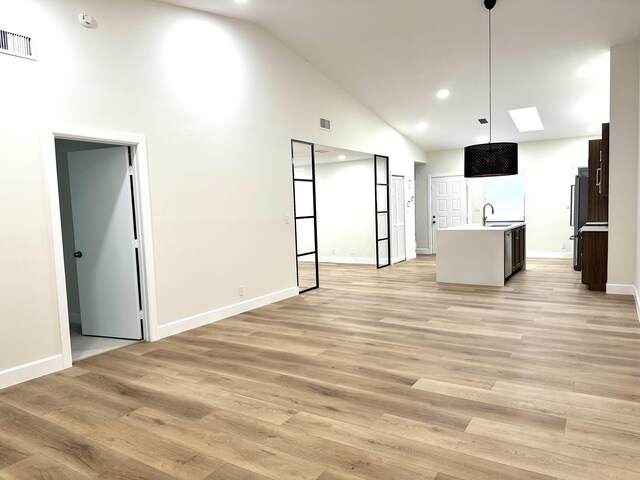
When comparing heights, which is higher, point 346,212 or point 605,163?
point 605,163

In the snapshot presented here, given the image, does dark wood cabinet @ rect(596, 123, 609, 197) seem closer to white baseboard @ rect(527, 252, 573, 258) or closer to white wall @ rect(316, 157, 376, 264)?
white baseboard @ rect(527, 252, 573, 258)

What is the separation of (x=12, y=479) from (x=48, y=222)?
2.09m

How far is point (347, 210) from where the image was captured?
10.4 meters

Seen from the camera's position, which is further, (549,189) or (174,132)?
(549,189)

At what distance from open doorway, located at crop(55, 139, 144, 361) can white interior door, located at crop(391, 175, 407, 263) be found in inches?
245

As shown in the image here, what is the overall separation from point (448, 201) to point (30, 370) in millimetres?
9628

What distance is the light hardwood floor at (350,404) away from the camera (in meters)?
2.23

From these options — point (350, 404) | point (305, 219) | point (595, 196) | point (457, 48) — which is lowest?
point (350, 404)

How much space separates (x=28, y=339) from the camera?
11.7ft

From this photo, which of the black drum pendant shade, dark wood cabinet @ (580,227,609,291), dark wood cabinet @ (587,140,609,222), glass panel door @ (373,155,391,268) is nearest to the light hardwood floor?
dark wood cabinet @ (580,227,609,291)

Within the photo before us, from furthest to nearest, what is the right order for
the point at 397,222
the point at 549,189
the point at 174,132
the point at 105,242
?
the point at 549,189
the point at 397,222
the point at 174,132
the point at 105,242

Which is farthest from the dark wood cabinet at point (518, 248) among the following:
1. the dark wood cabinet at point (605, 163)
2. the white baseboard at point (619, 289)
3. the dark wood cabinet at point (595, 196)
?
the white baseboard at point (619, 289)

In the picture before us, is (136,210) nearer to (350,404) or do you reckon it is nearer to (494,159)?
(350,404)

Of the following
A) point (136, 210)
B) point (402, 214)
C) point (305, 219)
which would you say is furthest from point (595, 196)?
point (136, 210)
